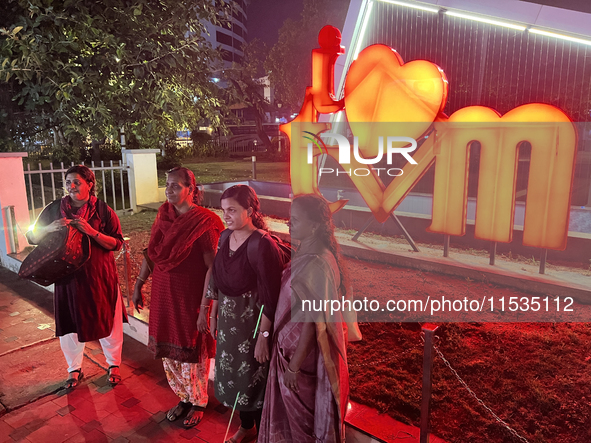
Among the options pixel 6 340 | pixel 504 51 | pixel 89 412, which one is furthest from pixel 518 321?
pixel 504 51

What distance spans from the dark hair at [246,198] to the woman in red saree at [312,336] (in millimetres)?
430

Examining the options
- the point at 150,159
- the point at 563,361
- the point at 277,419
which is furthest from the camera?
the point at 150,159

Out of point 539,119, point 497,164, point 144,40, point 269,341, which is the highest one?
point 144,40

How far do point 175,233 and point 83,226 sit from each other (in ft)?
3.04

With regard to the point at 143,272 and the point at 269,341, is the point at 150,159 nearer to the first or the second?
the point at 143,272

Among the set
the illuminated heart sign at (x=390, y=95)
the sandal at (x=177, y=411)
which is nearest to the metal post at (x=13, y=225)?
the sandal at (x=177, y=411)

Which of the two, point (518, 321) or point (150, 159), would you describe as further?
point (150, 159)

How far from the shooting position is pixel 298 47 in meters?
19.4

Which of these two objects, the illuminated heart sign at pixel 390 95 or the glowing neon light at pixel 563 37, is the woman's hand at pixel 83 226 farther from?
the glowing neon light at pixel 563 37

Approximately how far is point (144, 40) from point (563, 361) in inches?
236

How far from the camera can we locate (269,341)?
2473 millimetres

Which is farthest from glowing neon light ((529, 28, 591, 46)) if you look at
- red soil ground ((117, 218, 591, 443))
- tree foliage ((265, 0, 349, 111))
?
tree foliage ((265, 0, 349, 111))

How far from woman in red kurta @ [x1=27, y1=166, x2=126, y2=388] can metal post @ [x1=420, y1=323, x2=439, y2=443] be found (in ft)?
8.61

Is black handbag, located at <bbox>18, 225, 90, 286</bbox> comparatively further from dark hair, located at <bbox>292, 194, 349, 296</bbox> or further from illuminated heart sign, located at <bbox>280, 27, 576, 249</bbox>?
illuminated heart sign, located at <bbox>280, 27, 576, 249</bbox>
